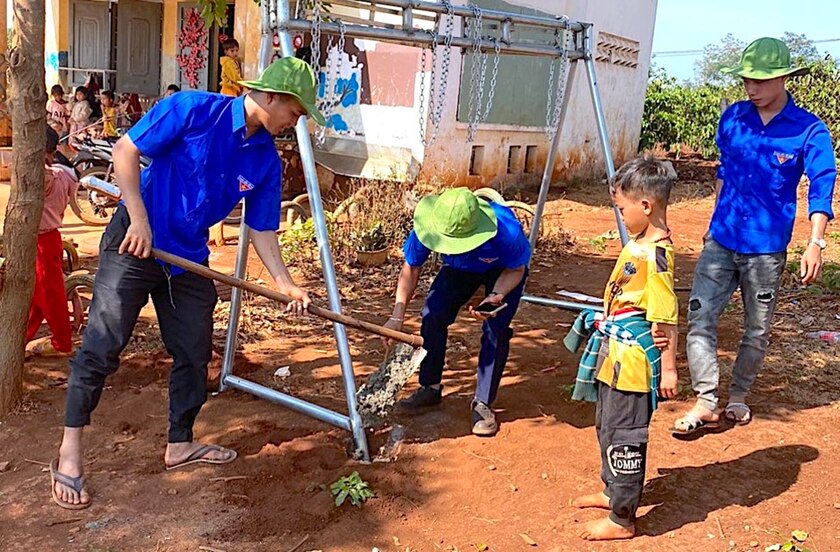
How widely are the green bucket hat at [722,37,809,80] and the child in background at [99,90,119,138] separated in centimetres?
888

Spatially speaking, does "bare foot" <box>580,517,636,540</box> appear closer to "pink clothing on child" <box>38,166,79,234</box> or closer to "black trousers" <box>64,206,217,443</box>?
"black trousers" <box>64,206,217,443</box>

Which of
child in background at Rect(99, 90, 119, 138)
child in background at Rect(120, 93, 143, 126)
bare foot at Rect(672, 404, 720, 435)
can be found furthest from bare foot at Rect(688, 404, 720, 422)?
child in background at Rect(120, 93, 143, 126)

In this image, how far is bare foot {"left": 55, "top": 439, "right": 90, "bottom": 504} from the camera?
3260mm

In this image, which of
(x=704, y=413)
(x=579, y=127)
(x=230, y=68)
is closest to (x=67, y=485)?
(x=704, y=413)

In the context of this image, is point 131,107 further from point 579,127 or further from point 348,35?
point 348,35

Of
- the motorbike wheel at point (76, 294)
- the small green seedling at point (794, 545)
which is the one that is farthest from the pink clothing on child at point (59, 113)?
the small green seedling at point (794, 545)

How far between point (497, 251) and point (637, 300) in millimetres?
926

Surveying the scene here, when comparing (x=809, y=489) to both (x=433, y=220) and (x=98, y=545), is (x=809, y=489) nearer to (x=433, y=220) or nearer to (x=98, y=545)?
(x=433, y=220)

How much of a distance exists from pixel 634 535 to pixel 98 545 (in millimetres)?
1986

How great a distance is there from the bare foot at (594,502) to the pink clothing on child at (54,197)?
324 cm

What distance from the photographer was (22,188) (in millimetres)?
3785

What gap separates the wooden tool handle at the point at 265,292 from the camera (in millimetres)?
3160

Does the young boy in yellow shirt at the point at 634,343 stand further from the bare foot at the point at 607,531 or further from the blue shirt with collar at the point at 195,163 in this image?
the blue shirt with collar at the point at 195,163

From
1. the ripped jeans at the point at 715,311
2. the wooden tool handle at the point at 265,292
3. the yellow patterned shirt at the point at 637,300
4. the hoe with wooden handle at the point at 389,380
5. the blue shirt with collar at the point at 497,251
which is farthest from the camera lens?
the ripped jeans at the point at 715,311
